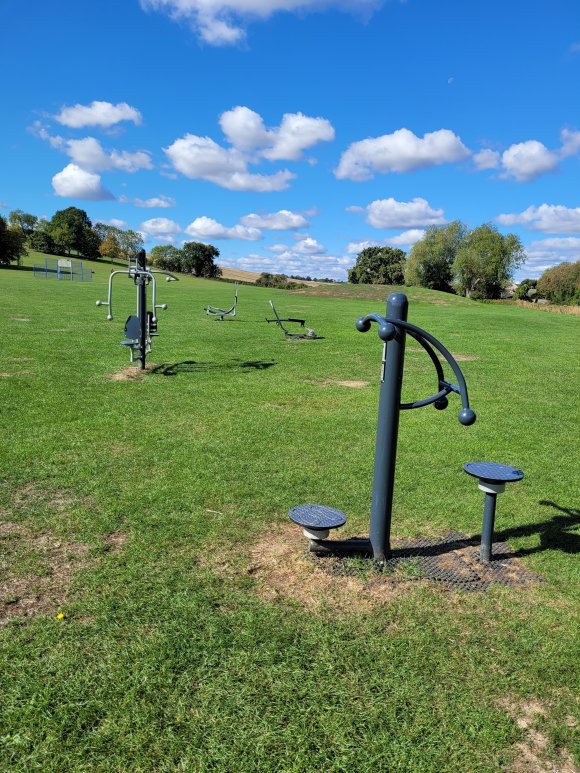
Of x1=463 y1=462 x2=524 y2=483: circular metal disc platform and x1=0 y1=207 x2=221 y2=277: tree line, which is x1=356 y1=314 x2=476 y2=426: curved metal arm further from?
x1=0 y1=207 x2=221 y2=277: tree line

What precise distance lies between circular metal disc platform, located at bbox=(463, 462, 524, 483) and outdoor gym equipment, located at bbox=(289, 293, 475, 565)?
0.47 meters

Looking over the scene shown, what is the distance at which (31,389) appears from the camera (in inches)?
333

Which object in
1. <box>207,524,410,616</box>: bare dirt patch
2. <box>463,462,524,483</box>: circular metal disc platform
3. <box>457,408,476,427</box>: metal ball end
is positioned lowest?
<box>207,524,410,616</box>: bare dirt patch

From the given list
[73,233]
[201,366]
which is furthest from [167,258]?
[201,366]

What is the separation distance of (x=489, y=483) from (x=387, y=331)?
1233 mm

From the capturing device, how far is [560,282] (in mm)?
71125

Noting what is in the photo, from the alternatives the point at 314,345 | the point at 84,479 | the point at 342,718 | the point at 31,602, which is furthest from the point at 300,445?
the point at 314,345

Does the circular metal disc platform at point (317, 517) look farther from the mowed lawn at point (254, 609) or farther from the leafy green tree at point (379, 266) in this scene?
the leafy green tree at point (379, 266)

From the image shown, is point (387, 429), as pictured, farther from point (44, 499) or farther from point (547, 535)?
point (44, 499)

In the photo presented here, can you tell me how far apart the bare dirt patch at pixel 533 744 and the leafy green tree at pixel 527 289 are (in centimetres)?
8058

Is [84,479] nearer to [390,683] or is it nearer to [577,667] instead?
[390,683]

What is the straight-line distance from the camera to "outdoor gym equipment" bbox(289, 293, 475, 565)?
343 centimetres

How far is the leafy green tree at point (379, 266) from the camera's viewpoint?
8850cm

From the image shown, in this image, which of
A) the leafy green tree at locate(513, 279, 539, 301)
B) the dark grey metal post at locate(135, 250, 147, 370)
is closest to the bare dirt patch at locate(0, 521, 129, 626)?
the dark grey metal post at locate(135, 250, 147, 370)
